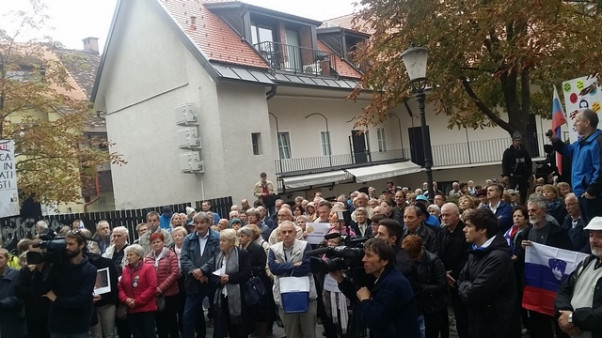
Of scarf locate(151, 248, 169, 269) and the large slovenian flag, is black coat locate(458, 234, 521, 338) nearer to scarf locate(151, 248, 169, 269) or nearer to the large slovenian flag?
the large slovenian flag

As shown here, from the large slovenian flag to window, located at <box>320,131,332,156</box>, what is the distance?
19166mm

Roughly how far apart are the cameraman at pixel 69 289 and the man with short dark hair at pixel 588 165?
224 inches

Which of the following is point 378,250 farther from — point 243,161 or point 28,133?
point 243,161

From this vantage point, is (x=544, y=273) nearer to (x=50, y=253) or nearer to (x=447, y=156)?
(x=50, y=253)

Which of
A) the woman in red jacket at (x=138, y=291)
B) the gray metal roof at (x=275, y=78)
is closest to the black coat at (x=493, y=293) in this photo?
the woman in red jacket at (x=138, y=291)

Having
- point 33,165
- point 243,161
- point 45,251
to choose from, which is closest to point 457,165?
point 243,161

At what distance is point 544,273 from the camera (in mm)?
6020

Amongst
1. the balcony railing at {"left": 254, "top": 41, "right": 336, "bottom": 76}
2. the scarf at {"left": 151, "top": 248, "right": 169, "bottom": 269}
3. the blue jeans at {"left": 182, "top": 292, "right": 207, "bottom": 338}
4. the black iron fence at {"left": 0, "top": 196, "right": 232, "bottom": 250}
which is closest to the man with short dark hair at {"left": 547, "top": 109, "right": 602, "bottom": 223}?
the blue jeans at {"left": 182, "top": 292, "right": 207, "bottom": 338}

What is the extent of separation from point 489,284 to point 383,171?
21829 mm

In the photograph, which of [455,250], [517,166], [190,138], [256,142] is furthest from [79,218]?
[455,250]

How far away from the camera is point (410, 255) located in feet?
19.6

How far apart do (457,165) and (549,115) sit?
1190 centimetres

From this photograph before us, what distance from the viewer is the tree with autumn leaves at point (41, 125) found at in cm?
1512

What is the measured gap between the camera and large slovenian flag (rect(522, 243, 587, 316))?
5758 millimetres
